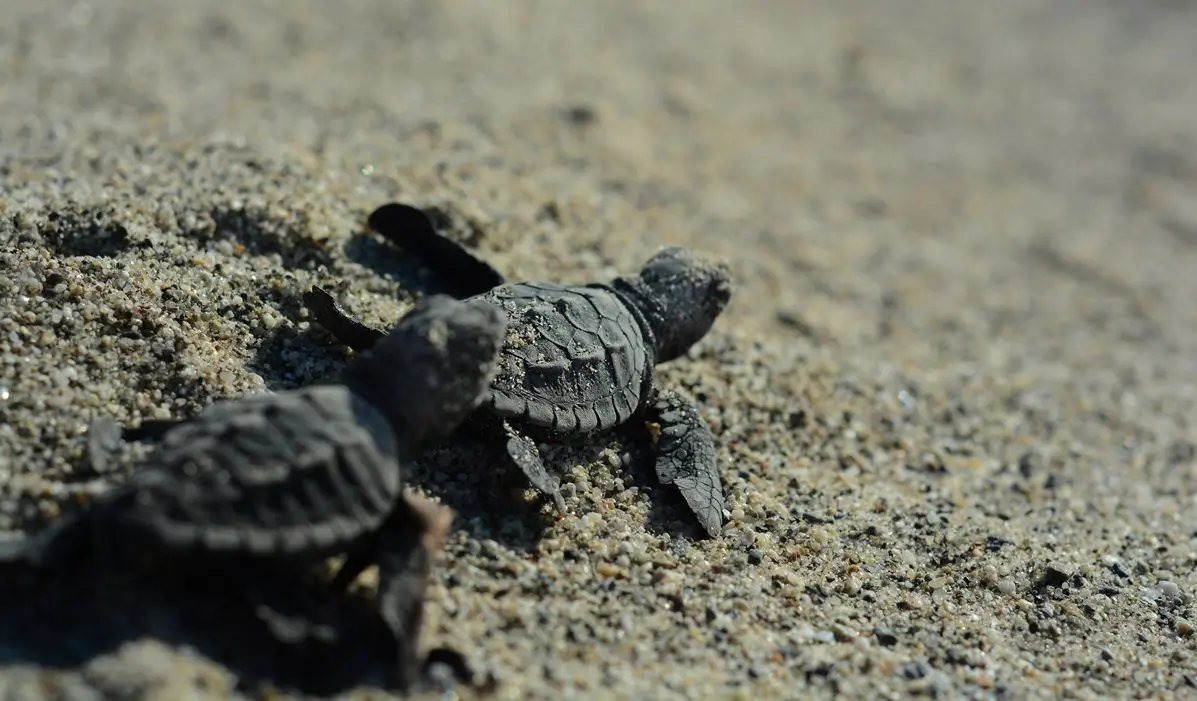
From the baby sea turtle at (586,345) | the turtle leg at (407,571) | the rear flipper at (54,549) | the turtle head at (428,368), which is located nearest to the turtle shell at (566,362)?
the baby sea turtle at (586,345)

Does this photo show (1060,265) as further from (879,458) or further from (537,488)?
(537,488)

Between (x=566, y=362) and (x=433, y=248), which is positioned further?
(x=433, y=248)

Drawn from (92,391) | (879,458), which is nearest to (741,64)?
(879,458)

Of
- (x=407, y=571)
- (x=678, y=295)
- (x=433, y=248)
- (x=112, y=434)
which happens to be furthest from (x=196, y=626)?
(x=678, y=295)

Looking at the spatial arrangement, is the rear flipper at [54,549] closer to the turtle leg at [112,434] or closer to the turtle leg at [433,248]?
the turtle leg at [112,434]

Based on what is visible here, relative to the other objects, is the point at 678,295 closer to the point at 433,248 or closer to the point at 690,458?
the point at 690,458
